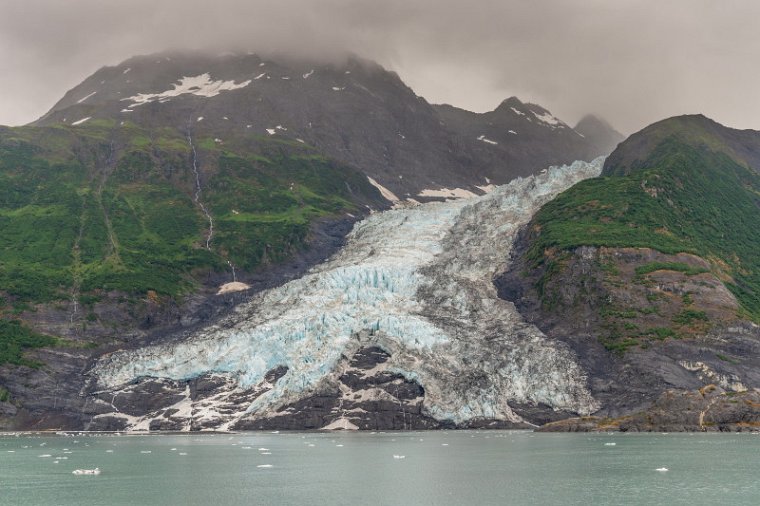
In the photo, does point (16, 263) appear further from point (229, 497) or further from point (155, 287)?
point (229, 497)

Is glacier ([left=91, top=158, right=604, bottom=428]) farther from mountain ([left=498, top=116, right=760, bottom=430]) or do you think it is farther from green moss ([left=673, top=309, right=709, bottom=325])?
green moss ([left=673, top=309, right=709, bottom=325])

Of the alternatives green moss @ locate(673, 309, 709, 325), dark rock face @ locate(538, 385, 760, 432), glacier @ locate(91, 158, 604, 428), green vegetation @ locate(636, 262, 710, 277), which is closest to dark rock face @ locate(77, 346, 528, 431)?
glacier @ locate(91, 158, 604, 428)

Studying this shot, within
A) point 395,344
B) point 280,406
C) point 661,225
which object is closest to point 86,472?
point 280,406

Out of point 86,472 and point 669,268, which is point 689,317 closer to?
point 669,268

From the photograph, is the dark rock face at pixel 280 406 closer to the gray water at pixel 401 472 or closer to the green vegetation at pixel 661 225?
the gray water at pixel 401 472

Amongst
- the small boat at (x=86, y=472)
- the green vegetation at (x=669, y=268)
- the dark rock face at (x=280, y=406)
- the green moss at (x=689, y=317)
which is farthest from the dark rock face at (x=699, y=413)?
the small boat at (x=86, y=472)
